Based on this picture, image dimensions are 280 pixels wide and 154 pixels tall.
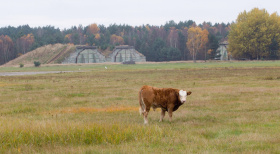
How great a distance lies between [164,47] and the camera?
16412cm

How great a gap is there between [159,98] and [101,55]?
156 m

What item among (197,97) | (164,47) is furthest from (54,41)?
(197,97)

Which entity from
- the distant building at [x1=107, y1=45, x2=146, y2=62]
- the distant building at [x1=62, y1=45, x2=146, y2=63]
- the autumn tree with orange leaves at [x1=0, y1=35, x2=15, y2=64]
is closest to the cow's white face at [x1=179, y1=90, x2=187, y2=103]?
the distant building at [x1=62, y1=45, x2=146, y2=63]

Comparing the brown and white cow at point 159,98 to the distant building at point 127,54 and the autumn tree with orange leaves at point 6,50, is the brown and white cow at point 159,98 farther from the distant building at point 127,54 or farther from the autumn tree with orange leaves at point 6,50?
the autumn tree with orange leaves at point 6,50

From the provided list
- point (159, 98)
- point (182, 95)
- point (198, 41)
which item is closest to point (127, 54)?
point (198, 41)

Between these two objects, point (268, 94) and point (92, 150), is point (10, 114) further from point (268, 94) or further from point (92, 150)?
point (268, 94)

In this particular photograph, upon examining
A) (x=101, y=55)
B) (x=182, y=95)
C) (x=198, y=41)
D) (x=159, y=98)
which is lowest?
(x=159, y=98)

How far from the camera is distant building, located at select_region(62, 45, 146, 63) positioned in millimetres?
165625

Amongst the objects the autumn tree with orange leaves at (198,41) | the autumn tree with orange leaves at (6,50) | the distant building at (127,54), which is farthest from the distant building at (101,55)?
the autumn tree with orange leaves at (6,50)

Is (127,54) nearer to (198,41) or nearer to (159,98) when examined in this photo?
(198,41)

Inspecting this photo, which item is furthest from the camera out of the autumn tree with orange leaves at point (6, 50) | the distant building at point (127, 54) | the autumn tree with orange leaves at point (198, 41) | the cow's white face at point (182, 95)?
the autumn tree with orange leaves at point (6, 50)

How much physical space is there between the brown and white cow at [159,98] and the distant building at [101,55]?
5965 inches

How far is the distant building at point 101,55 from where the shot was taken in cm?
16562

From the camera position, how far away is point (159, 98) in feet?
50.4
